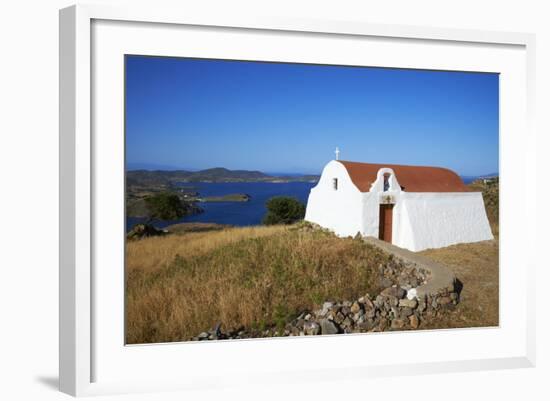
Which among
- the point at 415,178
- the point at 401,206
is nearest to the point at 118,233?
the point at 401,206

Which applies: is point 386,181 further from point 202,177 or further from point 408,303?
point 202,177

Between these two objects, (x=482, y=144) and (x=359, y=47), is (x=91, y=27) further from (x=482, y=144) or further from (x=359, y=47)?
(x=482, y=144)

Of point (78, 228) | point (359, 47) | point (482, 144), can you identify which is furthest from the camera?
point (482, 144)

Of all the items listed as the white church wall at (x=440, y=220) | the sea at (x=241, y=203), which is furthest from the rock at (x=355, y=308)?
the sea at (x=241, y=203)

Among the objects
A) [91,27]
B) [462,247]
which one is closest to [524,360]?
[462,247]

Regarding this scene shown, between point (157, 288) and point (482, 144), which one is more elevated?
point (482, 144)

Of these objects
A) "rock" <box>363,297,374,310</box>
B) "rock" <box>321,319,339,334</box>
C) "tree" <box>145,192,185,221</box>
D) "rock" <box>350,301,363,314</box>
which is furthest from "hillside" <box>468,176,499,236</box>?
"tree" <box>145,192,185,221</box>
